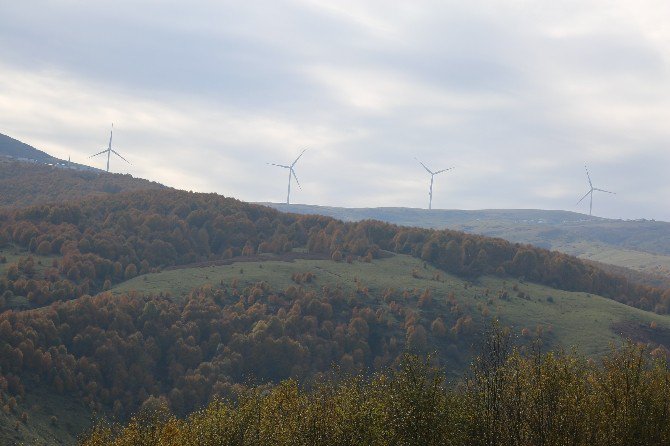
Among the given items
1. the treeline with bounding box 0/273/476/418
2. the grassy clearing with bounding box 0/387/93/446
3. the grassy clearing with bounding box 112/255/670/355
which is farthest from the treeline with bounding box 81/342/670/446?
the grassy clearing with bounding box 112/255/670/355

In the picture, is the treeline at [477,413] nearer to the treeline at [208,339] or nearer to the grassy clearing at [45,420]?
the grassy clearing at [45,420]

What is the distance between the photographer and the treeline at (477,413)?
154 feet

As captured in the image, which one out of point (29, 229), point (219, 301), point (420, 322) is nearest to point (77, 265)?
point (29, 229)

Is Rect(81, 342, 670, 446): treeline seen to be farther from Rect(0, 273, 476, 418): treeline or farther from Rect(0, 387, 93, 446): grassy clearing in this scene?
Rect(0, 273, 476, 418): treeline

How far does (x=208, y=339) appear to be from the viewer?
145750 mm

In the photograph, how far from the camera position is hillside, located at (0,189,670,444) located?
121938mm

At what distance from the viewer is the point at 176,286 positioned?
164625mm

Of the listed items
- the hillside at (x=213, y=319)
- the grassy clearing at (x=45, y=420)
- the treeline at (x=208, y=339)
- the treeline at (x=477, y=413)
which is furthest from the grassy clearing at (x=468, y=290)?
the treeline at (x=477, y=413)

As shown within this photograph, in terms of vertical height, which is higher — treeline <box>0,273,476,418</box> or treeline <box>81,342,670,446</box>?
treeline <box>81,342,670,446</box>

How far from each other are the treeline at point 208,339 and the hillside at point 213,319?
0.28m

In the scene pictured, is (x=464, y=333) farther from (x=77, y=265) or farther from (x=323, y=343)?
(x=77, y=265)

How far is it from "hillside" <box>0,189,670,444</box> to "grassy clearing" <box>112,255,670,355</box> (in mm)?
515

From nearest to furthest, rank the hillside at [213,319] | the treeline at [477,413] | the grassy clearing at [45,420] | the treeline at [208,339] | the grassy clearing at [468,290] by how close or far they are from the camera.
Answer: the treeline at [477,413], the grassy clearing at [45,420], the treeline at [208,339], the hillside at [213,319], the grassy clearing at [468,290]

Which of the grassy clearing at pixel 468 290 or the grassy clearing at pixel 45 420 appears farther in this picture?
the grassy clearing at pixel 468 290
